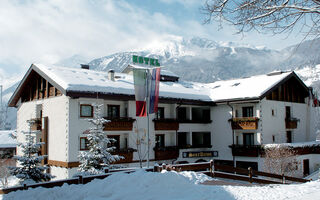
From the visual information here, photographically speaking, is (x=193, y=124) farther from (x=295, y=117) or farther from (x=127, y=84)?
(x=295, y=117)

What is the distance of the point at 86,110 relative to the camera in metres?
24.9

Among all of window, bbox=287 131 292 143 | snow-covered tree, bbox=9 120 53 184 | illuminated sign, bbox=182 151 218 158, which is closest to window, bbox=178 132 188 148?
illuminated sign, bbox=182 151 218 158

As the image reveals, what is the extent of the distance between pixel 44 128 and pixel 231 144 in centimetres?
1672

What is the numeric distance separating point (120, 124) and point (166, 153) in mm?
5416

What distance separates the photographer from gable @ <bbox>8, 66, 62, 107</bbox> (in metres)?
27.3

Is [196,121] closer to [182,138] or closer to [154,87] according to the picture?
[182,138]

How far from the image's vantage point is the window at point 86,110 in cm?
2470

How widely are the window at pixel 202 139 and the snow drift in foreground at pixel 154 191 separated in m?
20.5

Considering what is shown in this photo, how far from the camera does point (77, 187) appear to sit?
11703 mm

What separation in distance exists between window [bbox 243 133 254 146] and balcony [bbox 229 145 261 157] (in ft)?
4.06

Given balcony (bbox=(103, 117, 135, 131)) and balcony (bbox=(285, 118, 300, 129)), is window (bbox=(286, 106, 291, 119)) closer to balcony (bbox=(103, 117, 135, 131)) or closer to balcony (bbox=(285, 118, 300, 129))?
balcony (bbox=(285, 118, 300, 129))

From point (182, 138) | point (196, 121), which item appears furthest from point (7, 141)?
point (196, 121)

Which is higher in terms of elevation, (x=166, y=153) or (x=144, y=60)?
(x=144, y=60)

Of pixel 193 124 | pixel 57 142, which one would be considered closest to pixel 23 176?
pixel 57 142
